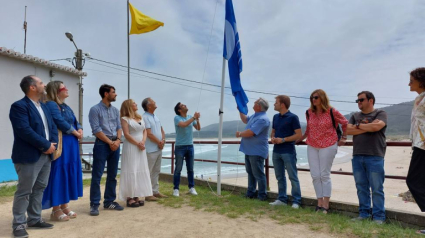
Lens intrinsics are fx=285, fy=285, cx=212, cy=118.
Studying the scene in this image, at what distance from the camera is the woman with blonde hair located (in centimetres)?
356

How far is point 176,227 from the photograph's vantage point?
3.11 meters

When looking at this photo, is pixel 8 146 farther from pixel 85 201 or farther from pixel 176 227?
pixel 176 227

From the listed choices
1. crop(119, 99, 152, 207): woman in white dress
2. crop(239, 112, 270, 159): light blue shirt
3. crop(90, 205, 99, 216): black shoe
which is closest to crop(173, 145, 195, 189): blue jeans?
crop(119, 99, 152, 207): woman in white dress

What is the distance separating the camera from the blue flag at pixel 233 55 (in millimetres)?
4777

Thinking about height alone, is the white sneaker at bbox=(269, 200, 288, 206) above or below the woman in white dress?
below

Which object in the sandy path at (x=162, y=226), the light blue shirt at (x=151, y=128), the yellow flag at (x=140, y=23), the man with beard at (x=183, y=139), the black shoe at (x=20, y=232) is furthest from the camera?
the yellow flag at (x=140, y=23)

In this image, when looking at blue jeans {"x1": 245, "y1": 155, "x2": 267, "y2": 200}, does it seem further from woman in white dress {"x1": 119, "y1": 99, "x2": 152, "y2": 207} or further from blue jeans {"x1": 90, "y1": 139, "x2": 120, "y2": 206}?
blue jeans {"x1": 90, "y1": 139, "x2": 120, "y2": 206}

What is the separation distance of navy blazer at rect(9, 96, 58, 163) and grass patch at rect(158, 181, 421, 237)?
198 cm

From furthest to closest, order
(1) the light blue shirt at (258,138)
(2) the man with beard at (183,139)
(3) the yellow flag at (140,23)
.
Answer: (3) the yellow flag at (140,23) → (2) the man with beard at (183,139) → (1) the light blue shirt at (258,138)

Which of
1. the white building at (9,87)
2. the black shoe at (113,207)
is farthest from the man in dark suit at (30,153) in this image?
the white building at (9,87)

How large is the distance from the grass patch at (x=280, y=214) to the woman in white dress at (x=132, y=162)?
45 centimetres

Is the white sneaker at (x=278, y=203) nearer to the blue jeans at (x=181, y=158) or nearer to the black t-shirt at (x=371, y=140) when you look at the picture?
the black t-shirt at (x=371, y=140)

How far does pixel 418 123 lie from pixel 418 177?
0.51 meters

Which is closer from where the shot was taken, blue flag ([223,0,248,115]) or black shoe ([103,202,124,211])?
black shoe ([103,202,124,211])
